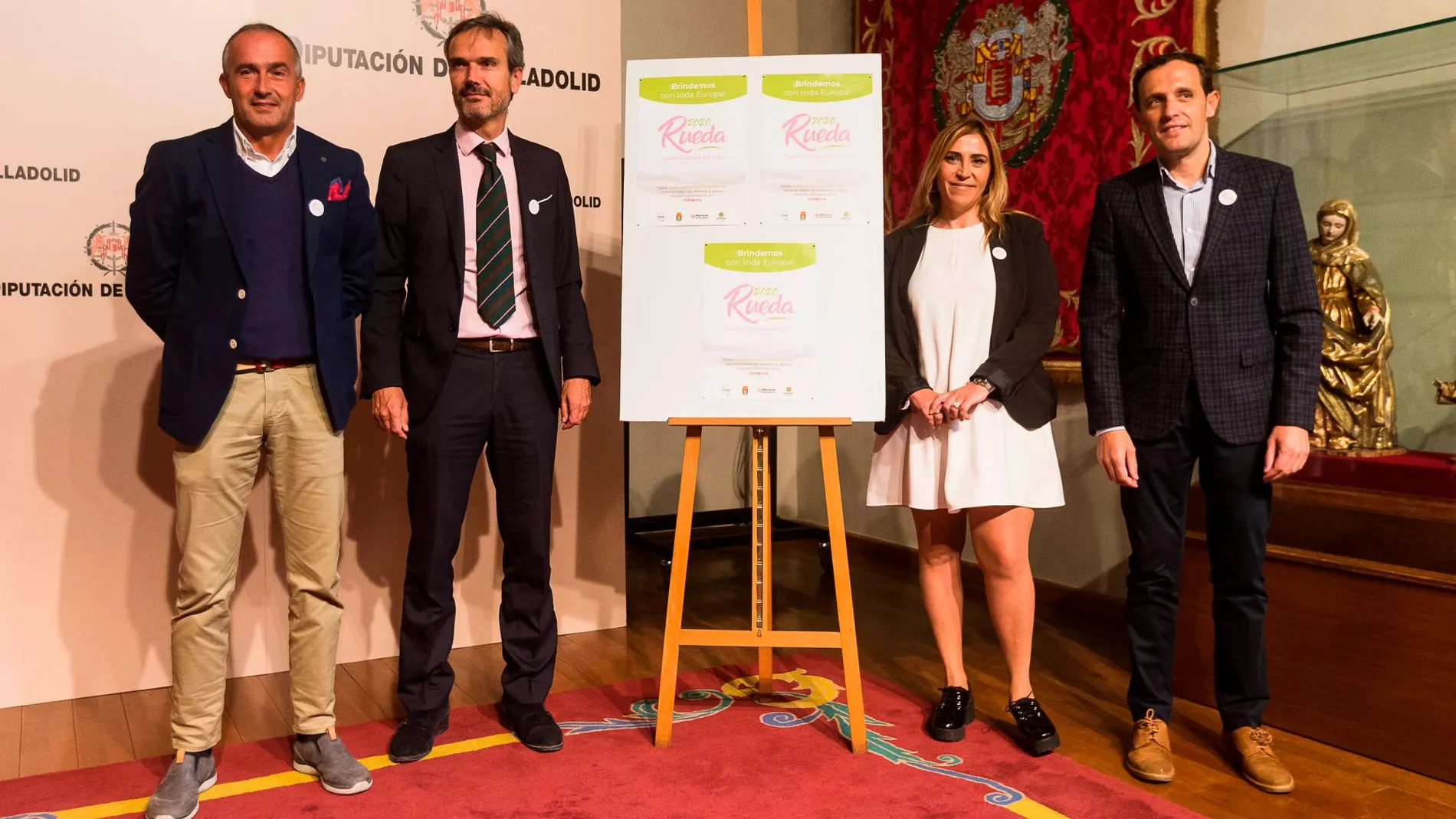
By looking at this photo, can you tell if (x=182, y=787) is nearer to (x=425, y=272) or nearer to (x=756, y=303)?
(x=425, y=272)

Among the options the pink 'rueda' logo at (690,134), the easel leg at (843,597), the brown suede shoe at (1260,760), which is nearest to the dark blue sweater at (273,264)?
the pink 'rueda' logo at (690,134)

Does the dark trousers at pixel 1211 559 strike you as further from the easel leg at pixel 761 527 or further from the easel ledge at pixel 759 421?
the easel leg at pixel 761 527

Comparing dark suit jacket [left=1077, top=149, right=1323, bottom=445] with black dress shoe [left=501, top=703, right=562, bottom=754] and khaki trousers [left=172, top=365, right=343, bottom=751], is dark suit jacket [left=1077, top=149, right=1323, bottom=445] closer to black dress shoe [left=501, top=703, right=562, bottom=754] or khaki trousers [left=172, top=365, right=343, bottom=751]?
black dress shoe [left=501, top=703, right=562, bottom=754]

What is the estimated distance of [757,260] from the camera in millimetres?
2643

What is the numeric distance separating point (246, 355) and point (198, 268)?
202 mm

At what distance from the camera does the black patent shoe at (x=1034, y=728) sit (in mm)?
2568

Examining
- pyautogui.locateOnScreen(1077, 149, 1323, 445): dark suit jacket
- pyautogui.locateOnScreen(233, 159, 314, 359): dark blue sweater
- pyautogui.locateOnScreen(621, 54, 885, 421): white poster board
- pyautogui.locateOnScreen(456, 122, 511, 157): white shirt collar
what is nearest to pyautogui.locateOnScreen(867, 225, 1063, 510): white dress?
pyautogui.locateOnScreen(621, 54, 885, 421): white poster board

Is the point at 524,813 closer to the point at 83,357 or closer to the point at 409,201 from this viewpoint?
the point at 409,201

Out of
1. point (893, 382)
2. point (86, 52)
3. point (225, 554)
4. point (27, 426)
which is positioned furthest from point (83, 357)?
point (893, 382)

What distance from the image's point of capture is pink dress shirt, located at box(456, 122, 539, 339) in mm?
2623

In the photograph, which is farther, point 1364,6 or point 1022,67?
point 1022,67

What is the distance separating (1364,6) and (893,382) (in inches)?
73.8

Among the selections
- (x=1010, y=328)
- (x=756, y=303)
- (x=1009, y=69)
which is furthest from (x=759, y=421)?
(x=1009, y=69)

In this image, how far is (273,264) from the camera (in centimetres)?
230
